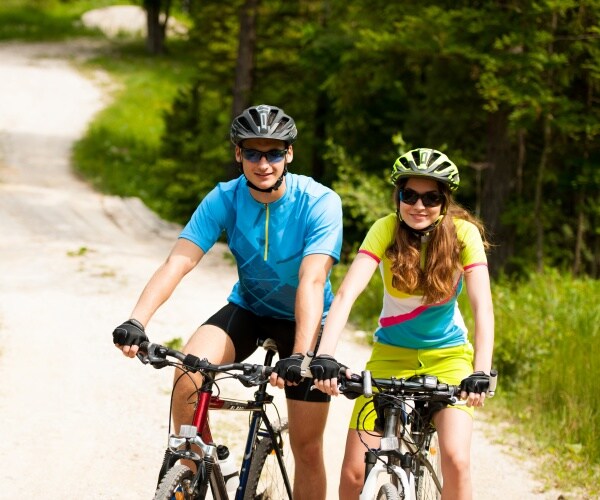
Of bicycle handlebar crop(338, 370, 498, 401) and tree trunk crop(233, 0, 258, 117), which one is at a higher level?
tree trunk crop(233, 0, 258, 117)

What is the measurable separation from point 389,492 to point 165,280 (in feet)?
4.62

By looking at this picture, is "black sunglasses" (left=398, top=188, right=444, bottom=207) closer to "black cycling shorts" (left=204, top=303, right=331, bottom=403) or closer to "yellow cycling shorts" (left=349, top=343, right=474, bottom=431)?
"yellow cycling shorts" (left=349, top=343, right=474, bottom=431)

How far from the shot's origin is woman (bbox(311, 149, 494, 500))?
448 centimetres

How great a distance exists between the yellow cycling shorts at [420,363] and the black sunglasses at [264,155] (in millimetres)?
1009

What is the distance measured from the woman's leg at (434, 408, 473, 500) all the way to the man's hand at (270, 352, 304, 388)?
0.78m

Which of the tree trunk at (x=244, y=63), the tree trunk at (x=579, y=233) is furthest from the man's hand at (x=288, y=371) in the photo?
the tree trunk at (x=244, y=63)

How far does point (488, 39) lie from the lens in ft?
48.1

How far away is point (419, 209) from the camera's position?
15.1 ft

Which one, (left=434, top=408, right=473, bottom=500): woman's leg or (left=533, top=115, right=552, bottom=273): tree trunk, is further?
(left=533, top=115, right=552, bottom=273): tree trunk

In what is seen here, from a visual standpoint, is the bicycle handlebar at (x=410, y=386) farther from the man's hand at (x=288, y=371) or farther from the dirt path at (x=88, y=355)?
the dirt path at (x=88, y=355)

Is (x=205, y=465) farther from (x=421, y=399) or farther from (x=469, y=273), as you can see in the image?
(x=469, y=273)

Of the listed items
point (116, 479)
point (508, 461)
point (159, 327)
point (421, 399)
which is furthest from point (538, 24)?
point (421, 399)

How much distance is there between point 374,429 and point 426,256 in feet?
2.67

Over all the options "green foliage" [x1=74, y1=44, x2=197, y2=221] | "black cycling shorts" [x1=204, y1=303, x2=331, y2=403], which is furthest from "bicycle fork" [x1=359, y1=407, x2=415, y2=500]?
"green foliage" [x1=74, y1=44, x2=197, y2=221]
